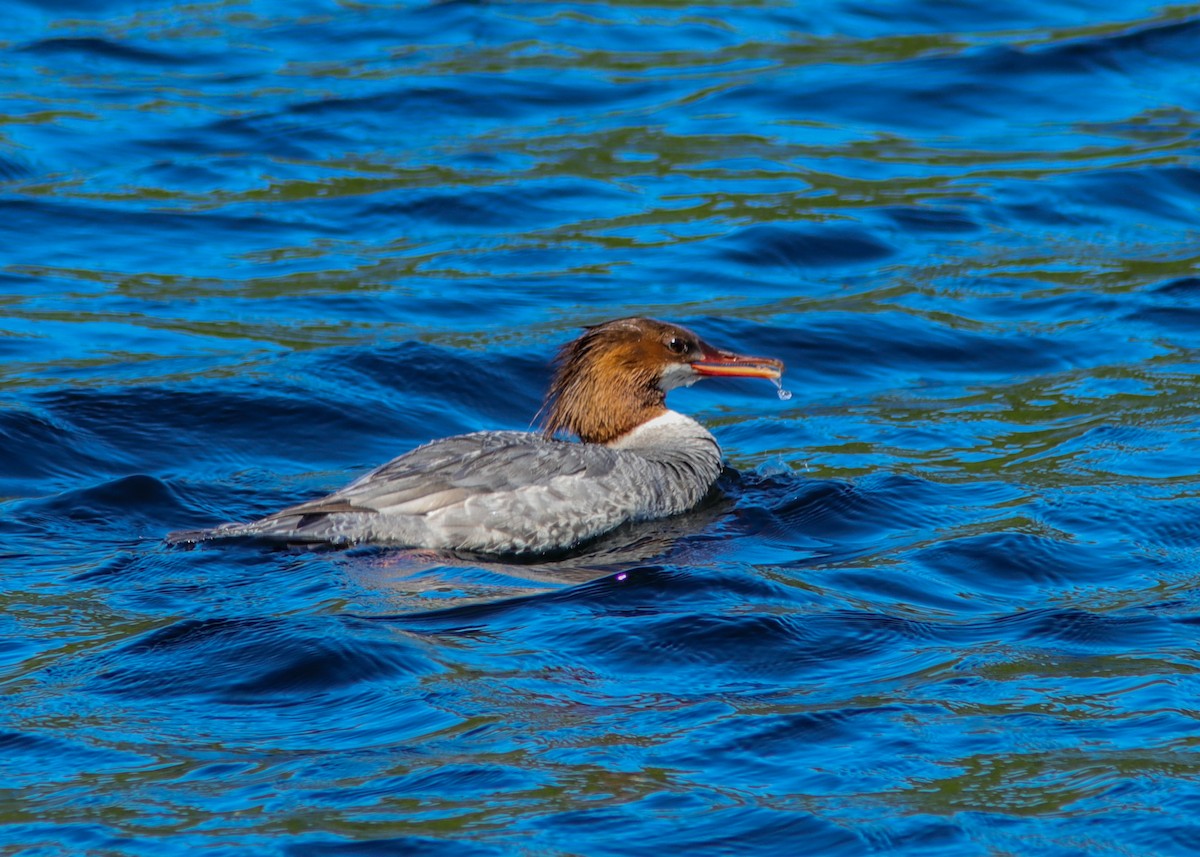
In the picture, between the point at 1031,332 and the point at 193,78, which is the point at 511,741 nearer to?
the point at 1031,332

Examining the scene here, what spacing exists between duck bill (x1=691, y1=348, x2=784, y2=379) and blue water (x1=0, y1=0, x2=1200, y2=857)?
0.57 meters

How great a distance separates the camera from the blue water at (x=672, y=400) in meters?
5.73

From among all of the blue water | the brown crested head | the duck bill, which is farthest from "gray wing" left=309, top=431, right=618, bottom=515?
the duck bill

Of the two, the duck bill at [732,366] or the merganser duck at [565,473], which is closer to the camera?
the merganser duck at [565,473]

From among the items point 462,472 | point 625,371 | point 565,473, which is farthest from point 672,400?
point 462,472

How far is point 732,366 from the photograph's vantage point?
370 inches

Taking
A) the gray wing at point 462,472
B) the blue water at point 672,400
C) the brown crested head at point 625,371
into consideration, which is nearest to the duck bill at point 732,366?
the brown crested head at point 625,371

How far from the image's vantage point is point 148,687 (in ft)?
21.2

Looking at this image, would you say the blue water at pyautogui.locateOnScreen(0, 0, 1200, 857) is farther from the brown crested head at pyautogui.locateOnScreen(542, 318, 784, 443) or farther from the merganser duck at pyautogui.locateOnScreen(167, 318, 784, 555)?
the brown crested head at pyautogui.locateOnScreen(542, 318, 784, 443)

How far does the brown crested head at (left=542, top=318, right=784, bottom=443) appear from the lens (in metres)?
9.43

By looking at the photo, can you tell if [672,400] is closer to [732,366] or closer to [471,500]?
[732,366]

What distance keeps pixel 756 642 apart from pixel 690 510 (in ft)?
7.39

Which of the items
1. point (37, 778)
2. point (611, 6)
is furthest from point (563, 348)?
point (611, 6)

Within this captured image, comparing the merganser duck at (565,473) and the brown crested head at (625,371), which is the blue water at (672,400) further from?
the brown crested head at (625,371)
